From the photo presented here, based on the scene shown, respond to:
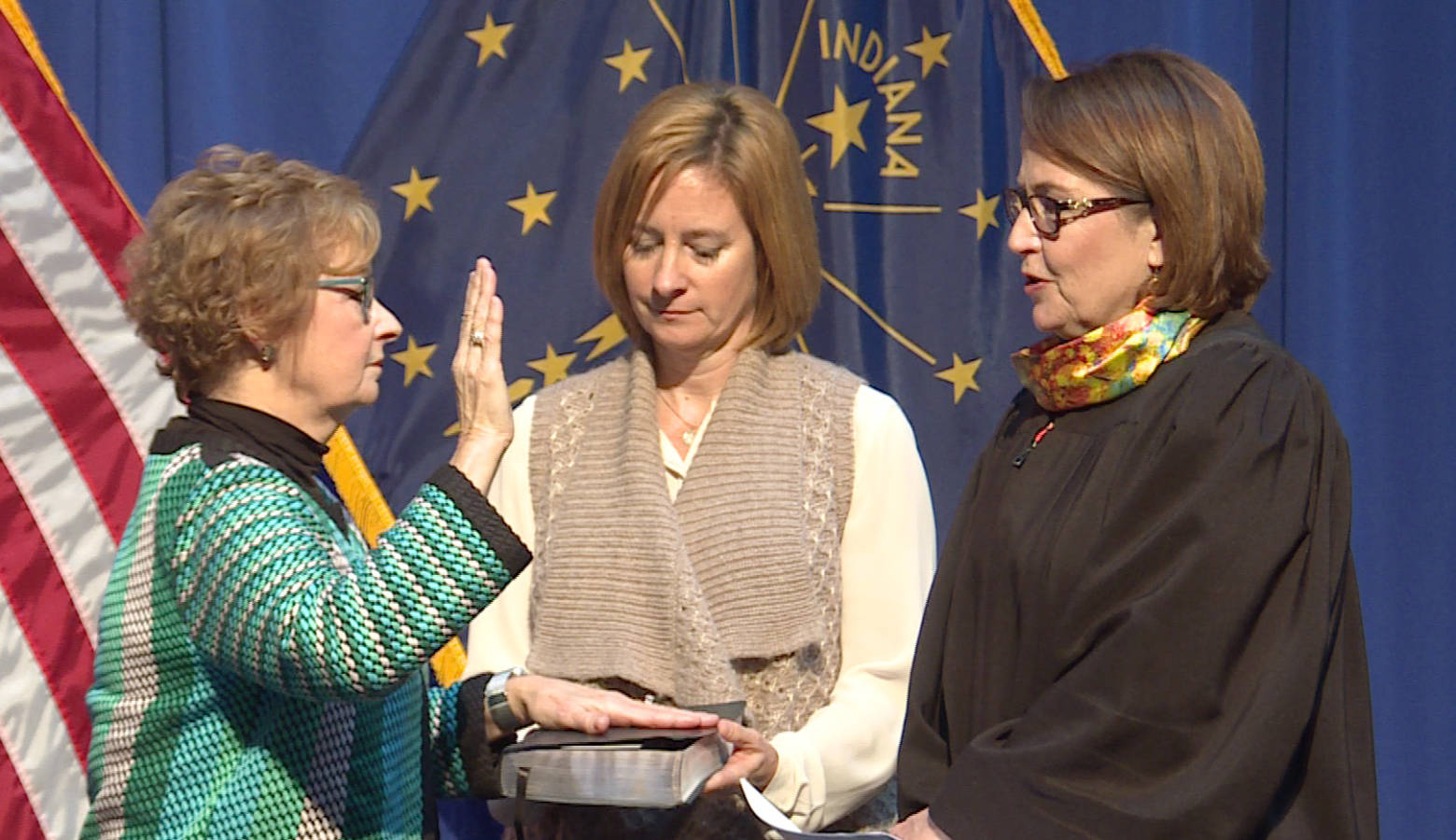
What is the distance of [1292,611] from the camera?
152 cm

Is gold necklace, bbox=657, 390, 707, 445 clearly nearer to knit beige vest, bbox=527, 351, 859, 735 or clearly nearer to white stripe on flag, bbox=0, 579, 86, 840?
knit beige vest, bbox=527, 351, 859, 735

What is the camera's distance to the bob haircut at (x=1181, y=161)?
1.64 m

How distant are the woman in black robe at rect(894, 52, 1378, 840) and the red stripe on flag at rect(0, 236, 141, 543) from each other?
1.49 meters

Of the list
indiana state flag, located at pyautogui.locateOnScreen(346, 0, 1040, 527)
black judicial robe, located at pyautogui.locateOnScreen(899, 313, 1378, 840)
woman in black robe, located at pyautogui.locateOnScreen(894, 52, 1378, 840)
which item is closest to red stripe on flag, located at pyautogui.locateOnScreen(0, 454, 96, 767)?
indiana state flag, located at pyautogui.locateOnScreen(346, 0, 1040, 527)

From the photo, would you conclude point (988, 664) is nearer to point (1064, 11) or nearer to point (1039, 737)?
point (1039, 737)

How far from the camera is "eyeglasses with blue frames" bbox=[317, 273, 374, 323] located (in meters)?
1.76

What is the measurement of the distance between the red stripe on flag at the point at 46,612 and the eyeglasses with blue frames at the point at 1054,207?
5.50ft

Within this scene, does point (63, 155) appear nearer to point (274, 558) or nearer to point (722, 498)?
point (722, 498)

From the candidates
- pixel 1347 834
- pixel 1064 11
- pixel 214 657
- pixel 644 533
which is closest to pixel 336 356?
pixel 214 657

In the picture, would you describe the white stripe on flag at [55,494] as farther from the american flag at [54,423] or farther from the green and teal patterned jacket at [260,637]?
the green and teal patterned jacket at [260,637]

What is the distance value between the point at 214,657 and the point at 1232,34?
7.18ft

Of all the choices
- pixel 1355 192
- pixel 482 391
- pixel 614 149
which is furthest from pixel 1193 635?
pixel 1355 192

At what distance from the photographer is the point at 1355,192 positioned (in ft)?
9.96

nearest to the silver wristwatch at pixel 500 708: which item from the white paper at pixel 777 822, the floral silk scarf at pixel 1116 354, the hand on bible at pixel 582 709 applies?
the hand on bible at pixel 582 709
